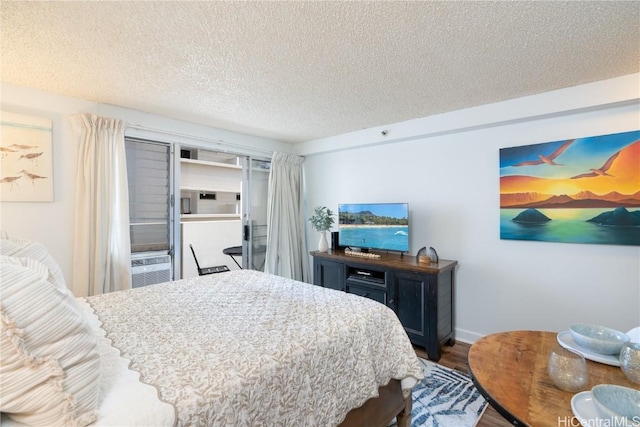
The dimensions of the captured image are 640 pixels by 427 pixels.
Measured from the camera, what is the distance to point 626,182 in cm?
230

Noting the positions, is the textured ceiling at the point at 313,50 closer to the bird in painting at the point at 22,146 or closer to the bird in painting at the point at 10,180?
the bird in painting at the point at 22,146

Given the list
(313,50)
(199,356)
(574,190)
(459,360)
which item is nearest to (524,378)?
(199,356)

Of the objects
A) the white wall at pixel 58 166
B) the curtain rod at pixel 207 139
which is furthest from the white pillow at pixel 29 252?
the curtain rod at pixel 207 139

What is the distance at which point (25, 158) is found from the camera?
2.46 meters

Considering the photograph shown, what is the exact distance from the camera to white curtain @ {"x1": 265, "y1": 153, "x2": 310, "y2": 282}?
4.23 meters

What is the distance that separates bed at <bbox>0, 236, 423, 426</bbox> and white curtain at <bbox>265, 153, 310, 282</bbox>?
1931 mm

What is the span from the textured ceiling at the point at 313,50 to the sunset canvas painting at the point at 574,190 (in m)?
0.55

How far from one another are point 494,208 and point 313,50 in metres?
2.30

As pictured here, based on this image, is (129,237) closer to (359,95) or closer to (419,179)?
(359,95)

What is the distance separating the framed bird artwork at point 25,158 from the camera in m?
2.37

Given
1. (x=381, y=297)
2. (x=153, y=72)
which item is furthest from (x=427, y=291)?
→ (x=153, y=72)

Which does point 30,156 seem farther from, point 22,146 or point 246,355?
point 246,355

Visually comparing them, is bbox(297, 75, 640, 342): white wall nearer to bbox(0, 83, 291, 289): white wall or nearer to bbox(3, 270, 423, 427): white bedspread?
bbox(3, 270, 423, 427): white bedspread

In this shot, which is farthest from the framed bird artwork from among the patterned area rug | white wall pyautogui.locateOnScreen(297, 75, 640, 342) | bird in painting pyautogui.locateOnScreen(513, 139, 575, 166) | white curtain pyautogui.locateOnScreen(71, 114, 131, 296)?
bird in painting pyautogui.locateOnScreen(513, 139, 575, 166)
